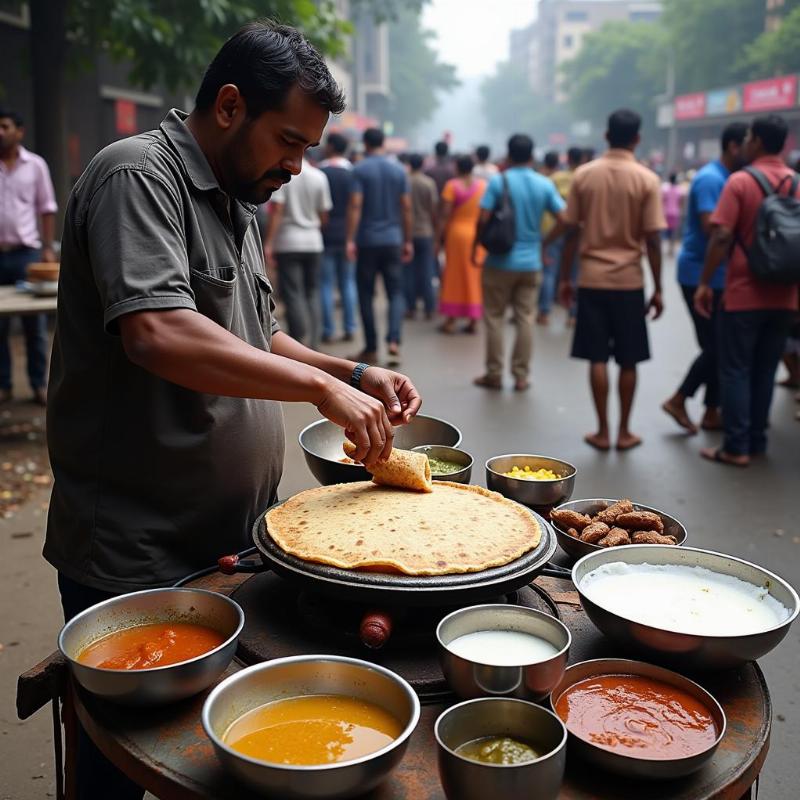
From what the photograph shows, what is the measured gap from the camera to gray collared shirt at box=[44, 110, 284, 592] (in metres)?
2.03

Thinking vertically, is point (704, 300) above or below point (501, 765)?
above

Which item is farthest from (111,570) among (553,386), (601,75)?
(601,75)

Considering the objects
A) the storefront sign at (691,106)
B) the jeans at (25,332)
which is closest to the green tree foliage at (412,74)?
the storefront sign at (691,106)

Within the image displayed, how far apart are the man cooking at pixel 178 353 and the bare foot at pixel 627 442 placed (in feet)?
16.0

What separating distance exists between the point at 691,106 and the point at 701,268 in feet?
158

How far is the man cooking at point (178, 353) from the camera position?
1.84 m

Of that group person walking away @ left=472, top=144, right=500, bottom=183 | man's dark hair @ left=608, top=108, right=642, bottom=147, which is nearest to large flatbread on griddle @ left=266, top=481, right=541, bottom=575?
man's dark hair @ left=608, top=108, right=642, bottom=147

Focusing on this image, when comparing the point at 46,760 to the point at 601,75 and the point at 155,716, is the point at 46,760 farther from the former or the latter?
the point at 601,75

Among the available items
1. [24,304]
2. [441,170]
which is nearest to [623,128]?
[24,304]

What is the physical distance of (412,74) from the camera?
Answer: 249 ft

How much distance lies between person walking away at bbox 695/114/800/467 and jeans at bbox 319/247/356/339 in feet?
17.0

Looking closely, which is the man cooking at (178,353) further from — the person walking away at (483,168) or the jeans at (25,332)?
the person walking away at (483,168)

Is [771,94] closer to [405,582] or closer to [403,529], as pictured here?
[403,529]

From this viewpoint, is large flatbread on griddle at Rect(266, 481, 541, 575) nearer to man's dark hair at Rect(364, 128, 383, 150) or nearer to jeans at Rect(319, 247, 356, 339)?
man's dark hair at Rect(364, 128, 383, 150)
